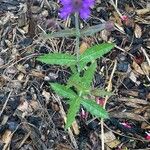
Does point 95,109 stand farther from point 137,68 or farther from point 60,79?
point 137,68

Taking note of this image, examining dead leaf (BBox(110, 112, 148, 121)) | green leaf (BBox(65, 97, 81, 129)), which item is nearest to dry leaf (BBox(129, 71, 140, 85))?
dead leaf (BBox(110, 112, 148, 121))

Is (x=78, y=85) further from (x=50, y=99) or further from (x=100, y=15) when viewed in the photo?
(x=100, y=15)

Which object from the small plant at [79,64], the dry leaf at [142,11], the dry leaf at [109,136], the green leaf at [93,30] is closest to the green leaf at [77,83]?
the small plant at [79,64]

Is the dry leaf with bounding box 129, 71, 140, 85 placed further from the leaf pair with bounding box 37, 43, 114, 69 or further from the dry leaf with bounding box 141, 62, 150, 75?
the leaf pair with bounding box 37, 43, 114, 69

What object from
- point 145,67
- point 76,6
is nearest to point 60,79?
point 145,67

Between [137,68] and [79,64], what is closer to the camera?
[79,64]

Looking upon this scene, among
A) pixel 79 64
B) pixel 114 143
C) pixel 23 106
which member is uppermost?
pixel 79 64

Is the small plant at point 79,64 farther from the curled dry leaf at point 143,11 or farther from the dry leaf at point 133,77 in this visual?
the curled dry leaf at point 143,11
